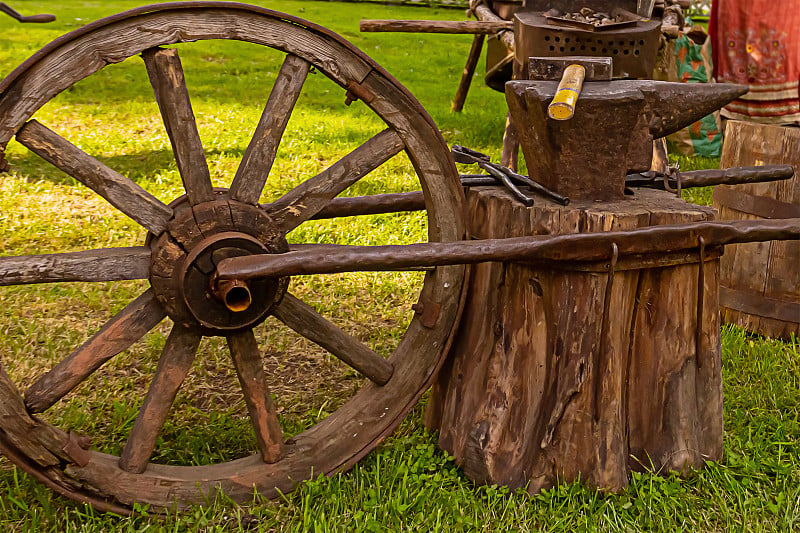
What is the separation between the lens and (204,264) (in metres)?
2.45

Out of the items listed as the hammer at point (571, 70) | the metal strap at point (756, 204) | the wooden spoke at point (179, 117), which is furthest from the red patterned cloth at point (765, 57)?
the wooden spoke at point (179, 117)

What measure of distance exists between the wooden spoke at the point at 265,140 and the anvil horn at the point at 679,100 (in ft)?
3.57

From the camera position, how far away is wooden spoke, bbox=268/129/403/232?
2.58 meters

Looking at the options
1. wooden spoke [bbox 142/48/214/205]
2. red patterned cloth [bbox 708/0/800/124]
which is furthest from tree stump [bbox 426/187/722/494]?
red patterned cloth [bbox 708/0/800/124]

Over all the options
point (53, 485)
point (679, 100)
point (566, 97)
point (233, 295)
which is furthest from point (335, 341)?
point (679, 100)

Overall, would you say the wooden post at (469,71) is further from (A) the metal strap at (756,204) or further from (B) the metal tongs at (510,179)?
(B) the metal tongs at (510,179)

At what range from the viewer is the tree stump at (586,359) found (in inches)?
102

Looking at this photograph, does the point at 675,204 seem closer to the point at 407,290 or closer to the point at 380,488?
the point at 380,488

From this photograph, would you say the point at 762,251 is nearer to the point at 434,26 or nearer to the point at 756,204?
the point at 756,204

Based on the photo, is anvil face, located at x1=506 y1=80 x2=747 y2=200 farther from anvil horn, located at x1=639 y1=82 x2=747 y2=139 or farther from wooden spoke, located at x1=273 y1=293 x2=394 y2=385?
wooden spoke, located at x1=273 y1=293 x2=394 y2=385

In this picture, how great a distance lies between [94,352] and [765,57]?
350cm

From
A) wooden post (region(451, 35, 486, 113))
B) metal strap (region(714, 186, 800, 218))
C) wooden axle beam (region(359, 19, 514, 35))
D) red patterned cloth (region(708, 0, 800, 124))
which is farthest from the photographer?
wooden post (region(451, 35, 486, 113))

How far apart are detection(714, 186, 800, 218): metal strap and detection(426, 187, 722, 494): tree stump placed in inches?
52.1

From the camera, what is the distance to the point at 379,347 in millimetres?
3852
